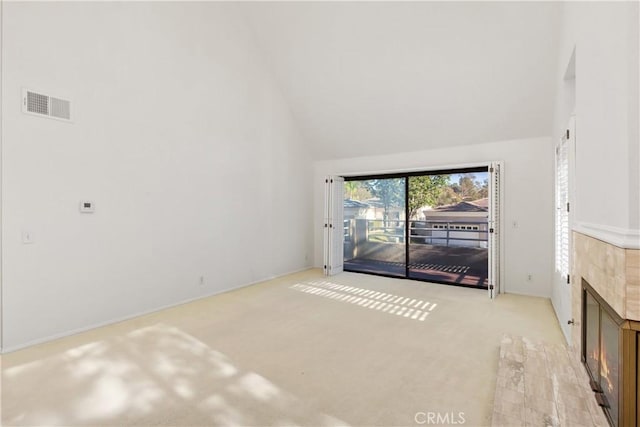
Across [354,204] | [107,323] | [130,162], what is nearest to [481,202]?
[354,204]

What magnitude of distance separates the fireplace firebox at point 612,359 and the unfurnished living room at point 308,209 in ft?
0.05

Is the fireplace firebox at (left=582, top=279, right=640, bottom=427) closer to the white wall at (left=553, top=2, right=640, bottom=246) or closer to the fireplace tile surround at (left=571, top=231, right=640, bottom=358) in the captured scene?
the fireplace tile surround at (left=571, top=231, right=640, bottom=358)

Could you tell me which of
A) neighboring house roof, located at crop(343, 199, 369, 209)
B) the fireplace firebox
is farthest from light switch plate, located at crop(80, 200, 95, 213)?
neighboring house roof, located at crop(343, 199, 369, 209)

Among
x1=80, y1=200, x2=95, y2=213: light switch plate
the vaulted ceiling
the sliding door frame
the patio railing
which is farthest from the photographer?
the patio railing

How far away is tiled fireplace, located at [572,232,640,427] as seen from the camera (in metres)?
1.37

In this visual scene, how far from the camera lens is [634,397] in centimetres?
137

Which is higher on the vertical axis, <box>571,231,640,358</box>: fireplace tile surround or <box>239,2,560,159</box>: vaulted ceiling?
<box>239,2,560,159</box>: vaulted ceiling

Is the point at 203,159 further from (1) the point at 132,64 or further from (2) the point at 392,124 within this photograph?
(2) the point at 392,124

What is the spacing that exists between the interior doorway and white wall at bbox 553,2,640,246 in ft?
11.6

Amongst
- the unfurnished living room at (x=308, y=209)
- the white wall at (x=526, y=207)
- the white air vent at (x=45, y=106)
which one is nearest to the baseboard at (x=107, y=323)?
the unfurnished living room at (x=308, y=209)

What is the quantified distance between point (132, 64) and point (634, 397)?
16.5 ft

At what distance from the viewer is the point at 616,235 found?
60.0 inches

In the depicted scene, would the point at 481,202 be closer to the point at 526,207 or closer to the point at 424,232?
the point at 424,232

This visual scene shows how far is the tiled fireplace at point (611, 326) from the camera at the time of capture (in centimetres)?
137
